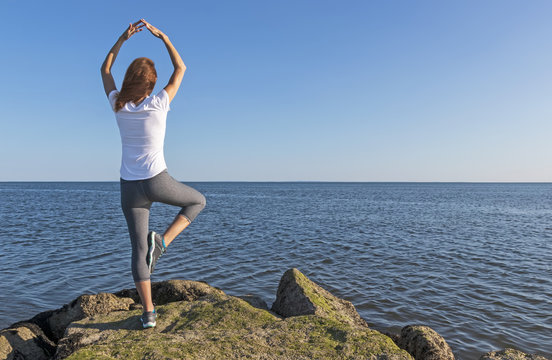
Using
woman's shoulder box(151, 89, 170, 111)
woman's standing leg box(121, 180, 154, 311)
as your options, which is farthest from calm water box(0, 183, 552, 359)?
woman's shoulder box(151, 89, 170, 111)

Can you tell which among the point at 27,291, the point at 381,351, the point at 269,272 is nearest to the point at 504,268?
the point at 269,272

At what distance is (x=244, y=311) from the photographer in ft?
14.7

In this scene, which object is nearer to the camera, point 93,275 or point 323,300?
point 323,300

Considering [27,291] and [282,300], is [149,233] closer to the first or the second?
[282,300]

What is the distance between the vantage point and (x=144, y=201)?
356 centimetres

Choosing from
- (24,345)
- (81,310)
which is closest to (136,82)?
(24,345)

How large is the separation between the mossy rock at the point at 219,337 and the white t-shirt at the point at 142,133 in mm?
1516

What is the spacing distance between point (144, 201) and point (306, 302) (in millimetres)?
2814

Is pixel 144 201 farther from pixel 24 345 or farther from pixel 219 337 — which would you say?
pixel 24 345

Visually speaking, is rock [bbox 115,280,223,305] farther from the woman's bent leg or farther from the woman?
the woman's bent leg

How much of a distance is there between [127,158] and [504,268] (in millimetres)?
13504

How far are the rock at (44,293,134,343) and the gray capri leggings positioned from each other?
2.08 metres

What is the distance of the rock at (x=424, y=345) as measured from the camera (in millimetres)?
4660

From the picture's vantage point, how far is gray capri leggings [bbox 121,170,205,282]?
3447 millimetres
